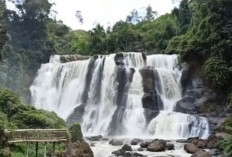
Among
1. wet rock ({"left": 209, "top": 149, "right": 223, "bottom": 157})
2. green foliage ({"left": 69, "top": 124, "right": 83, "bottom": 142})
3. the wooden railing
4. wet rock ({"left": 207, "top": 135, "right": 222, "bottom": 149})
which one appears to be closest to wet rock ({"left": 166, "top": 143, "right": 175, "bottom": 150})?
wet rock ({"left": 207, "top": 135, "right": 222, "bottom": 149})

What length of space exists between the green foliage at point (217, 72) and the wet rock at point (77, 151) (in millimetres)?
16826

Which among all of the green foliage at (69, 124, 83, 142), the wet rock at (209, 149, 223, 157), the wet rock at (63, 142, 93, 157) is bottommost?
the wet rock at (209, 149, 223, 157)

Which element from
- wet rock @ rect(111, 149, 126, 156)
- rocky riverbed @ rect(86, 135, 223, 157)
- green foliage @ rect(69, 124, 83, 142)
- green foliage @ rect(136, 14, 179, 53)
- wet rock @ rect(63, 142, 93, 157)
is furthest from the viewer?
green foliage @ rect(136, 14, 179, 53)

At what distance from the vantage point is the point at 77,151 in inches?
738

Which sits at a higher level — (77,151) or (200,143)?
(77,151)

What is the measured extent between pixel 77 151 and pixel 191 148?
8.00m

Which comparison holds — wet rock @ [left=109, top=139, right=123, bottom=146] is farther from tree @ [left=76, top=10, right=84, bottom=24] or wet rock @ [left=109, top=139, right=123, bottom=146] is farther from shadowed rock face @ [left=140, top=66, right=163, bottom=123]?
tree @ [left=76, top=10, right=84, bottom=24]

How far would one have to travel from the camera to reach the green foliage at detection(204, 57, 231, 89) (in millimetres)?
33531

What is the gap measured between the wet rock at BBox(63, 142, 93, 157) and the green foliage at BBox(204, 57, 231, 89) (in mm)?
16826

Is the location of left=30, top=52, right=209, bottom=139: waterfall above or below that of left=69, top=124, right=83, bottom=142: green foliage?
above

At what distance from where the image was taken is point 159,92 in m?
36.0

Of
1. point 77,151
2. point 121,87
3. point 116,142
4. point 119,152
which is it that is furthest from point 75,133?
point 121,87

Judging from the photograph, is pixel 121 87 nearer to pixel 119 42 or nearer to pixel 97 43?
pixel 119 42

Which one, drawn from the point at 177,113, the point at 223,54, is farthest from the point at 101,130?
the point at 223,54
